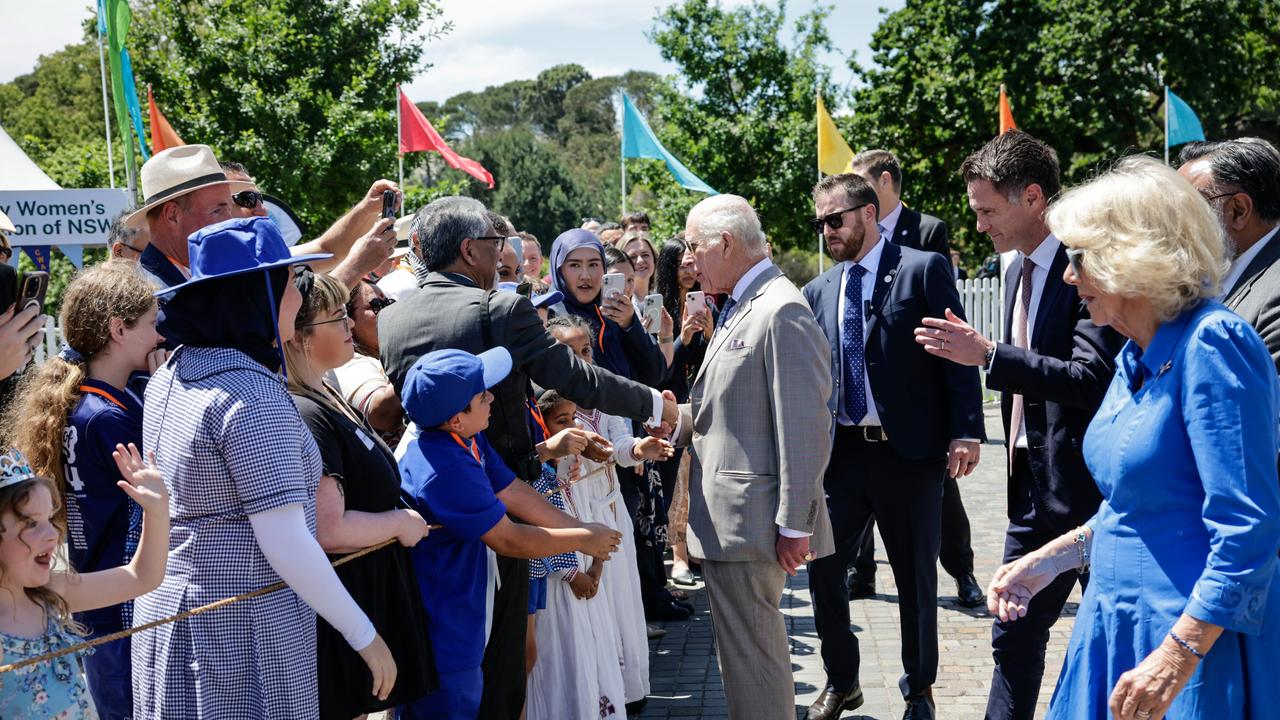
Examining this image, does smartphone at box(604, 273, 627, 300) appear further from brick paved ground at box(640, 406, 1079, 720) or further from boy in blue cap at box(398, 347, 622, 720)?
A: boy in blue cap at box(398, 347, 622, 720)

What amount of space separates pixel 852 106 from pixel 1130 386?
27.2 m

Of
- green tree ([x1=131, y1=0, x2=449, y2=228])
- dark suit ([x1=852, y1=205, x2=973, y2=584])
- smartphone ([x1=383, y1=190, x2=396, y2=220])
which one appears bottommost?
dark suit ([x1=852, y1=205, x2=973, y2=584])

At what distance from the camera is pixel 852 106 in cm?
2867

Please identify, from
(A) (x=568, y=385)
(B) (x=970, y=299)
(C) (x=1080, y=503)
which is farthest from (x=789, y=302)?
(B) (x=970, y=299)

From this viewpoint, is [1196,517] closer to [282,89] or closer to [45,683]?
[45,683]

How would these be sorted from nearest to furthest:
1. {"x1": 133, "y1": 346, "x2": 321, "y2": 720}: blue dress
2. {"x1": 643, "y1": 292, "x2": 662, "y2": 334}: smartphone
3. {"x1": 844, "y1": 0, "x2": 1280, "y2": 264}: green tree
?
{"x1": 133, "y1": 346, "x2": 321, "y2": 720}: blue dress, {"x1": 643, "y1": 292, "x2": 662, "y2": 334}: smartphone, {"x1": 844, "y1": 0, "x2": 1280, "y2": 264}: green tree

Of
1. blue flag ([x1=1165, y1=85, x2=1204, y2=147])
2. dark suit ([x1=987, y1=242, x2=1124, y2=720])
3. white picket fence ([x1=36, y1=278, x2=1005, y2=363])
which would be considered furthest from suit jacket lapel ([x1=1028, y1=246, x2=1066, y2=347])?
white picket fence ([x1=36, y1=278, x2=1005, y2=363])

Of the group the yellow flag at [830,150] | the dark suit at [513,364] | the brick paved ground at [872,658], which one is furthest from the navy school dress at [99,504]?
the yellow flag at [830,150]

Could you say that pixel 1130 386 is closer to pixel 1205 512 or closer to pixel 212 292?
pixel 1205 512

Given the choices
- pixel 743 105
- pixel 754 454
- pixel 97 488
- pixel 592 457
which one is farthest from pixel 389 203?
pixel 743 105

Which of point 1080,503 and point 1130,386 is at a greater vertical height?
point 1130,386

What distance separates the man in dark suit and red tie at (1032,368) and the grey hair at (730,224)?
0.81 m

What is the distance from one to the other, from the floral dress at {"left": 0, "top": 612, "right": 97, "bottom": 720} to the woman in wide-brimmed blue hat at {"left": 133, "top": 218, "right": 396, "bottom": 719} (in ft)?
0.64

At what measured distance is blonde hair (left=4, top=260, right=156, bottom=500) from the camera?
3312 millimetres
